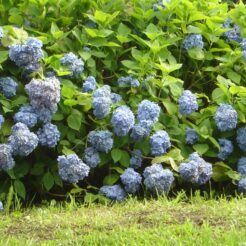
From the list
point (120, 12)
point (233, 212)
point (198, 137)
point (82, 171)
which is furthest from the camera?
point (120, 12)

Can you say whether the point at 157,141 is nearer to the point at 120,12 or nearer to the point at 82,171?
the point at 82,171

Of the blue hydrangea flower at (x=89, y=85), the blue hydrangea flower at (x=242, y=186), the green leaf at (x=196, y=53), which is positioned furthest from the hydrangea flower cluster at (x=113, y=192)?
the green leaf at (x=196, y=53)

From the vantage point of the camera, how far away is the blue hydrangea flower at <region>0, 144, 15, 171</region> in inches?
196

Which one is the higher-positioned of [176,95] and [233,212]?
[176,95]

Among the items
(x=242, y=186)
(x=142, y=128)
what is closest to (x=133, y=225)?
(x=142, y=128)

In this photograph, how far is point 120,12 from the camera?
20.3ft

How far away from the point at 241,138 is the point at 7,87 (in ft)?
6.06

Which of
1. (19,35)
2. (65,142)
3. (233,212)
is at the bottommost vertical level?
(233,212)

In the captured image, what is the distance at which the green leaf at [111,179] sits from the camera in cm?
534

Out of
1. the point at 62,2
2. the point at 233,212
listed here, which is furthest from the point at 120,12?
the point at 233,212

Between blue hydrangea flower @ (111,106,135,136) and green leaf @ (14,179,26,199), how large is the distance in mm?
788

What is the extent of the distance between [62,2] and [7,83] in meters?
0.99

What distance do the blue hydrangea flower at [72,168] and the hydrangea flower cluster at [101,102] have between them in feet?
1.20

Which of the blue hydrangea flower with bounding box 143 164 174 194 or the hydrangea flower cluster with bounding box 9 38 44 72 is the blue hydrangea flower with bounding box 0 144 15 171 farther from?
the blue hydrangea flower with bounding box 143 164 174 194
